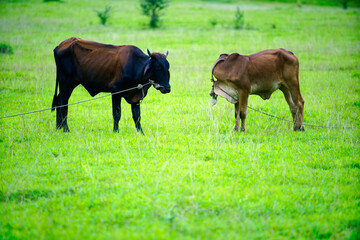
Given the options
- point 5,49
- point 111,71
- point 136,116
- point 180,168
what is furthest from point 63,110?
point 5,49

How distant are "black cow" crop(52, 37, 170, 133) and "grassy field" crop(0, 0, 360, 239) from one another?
670 mm

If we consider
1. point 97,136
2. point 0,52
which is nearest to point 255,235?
point 97,136

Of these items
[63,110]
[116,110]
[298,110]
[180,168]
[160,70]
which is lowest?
[180,168]

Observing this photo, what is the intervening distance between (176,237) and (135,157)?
255 centimetres

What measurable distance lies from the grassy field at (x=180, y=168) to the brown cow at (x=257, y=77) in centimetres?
56

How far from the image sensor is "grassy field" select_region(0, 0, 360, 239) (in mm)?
4418

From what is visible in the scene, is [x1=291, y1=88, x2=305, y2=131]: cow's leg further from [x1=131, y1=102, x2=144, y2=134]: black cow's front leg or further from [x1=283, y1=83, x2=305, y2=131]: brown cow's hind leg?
[x1=131, y1=102, x2=144, y2=134]: black cow's front leg

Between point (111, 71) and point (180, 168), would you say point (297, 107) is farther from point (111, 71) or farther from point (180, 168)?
point (111, 71)

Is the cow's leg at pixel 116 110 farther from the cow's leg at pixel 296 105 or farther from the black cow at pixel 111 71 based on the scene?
the cow's leg at pixel 296 105

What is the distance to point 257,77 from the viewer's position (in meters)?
7.89

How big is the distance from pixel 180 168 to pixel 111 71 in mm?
2863

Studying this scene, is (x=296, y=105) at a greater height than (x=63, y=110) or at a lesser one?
greater

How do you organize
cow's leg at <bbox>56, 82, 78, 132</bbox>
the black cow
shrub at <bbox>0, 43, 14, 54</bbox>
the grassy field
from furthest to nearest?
shrub at <bbox>0, 43, 14, 54</bbox>, cow's leg at <bbox>56, 82, 78, 132</bbox>, the black cow, the grassy field

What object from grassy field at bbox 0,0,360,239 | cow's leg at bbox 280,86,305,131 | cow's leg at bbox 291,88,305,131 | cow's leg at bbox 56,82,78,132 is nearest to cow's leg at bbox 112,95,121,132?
grassy field at bbox 0,0,360,239
